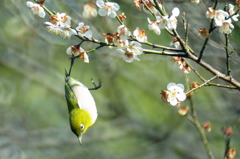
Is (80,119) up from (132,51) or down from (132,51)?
up

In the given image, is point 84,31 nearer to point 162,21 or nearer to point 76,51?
point 76,51

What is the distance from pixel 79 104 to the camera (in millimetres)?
3664

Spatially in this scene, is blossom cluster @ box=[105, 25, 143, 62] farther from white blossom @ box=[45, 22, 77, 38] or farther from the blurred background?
the blurred background

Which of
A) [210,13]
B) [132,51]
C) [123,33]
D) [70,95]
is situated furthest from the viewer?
[70,95]

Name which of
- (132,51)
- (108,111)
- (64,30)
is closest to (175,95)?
(132,51)

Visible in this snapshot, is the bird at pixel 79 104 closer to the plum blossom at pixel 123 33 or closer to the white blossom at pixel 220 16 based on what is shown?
the plum blossom at pixel 123 33

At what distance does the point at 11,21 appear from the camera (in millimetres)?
6270

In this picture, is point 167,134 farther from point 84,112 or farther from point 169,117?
point 84,112

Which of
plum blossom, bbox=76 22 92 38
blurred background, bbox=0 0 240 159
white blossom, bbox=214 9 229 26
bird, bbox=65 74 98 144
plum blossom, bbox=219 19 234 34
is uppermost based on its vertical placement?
blurred background, bbox=0 0 240 159

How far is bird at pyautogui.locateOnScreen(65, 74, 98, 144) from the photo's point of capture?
353 cm

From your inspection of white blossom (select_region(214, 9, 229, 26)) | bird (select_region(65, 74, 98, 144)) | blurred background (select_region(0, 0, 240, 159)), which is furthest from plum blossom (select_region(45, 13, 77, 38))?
blurred background (select_region(0, 0, 240, 159))

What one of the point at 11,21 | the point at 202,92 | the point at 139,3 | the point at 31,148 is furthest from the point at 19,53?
the point at 139,3

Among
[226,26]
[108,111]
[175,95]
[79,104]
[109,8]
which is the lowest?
[175,95]

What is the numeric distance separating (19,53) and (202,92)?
10.1 feet
